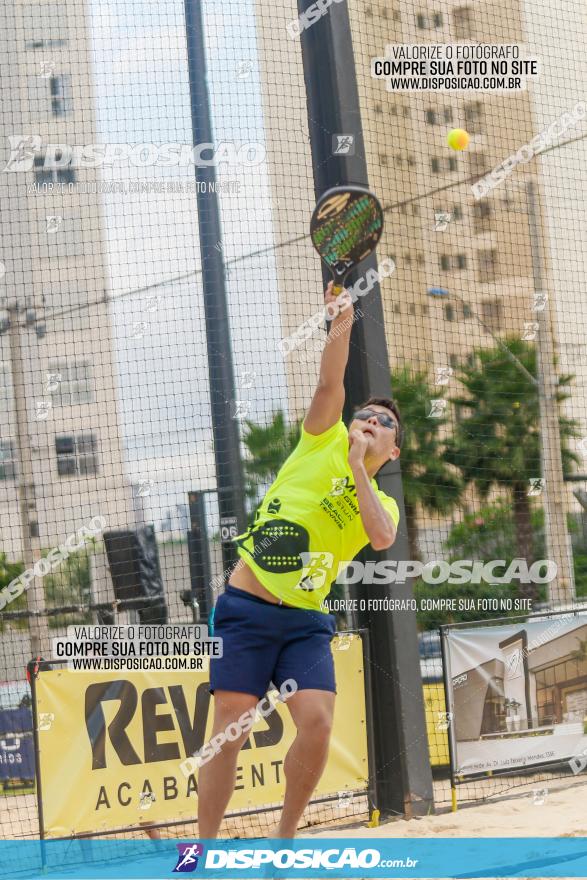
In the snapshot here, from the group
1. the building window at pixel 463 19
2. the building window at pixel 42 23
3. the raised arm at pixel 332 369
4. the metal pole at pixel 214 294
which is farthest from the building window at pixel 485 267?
the raised arm at pixel 332 369

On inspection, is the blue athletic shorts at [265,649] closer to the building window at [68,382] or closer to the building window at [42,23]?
the building window at [68,382]

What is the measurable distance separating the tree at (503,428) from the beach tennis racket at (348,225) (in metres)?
15.9

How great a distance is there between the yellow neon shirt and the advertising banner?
3099 mm

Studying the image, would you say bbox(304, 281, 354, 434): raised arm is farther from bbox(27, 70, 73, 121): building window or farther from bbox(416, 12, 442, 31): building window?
bbox(416, 12, 442, 31): building window

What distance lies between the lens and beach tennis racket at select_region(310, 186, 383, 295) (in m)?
3.47

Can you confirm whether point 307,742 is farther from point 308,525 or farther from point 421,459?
point 421,459

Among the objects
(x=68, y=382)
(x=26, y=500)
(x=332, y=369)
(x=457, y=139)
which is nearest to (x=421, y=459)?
(x=68, y=382)

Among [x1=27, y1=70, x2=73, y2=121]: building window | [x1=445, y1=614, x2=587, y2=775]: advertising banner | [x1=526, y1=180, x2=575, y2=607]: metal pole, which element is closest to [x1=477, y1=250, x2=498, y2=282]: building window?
[x1=526, y1=180, x2=575, y2=607]: metal pole

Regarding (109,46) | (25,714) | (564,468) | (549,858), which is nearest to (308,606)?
(549,858)

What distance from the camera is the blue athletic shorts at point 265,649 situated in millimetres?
3320

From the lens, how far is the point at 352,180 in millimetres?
5949

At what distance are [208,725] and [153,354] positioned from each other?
13.8 feet

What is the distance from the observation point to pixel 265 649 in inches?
132

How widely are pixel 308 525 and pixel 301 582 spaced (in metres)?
0.19
